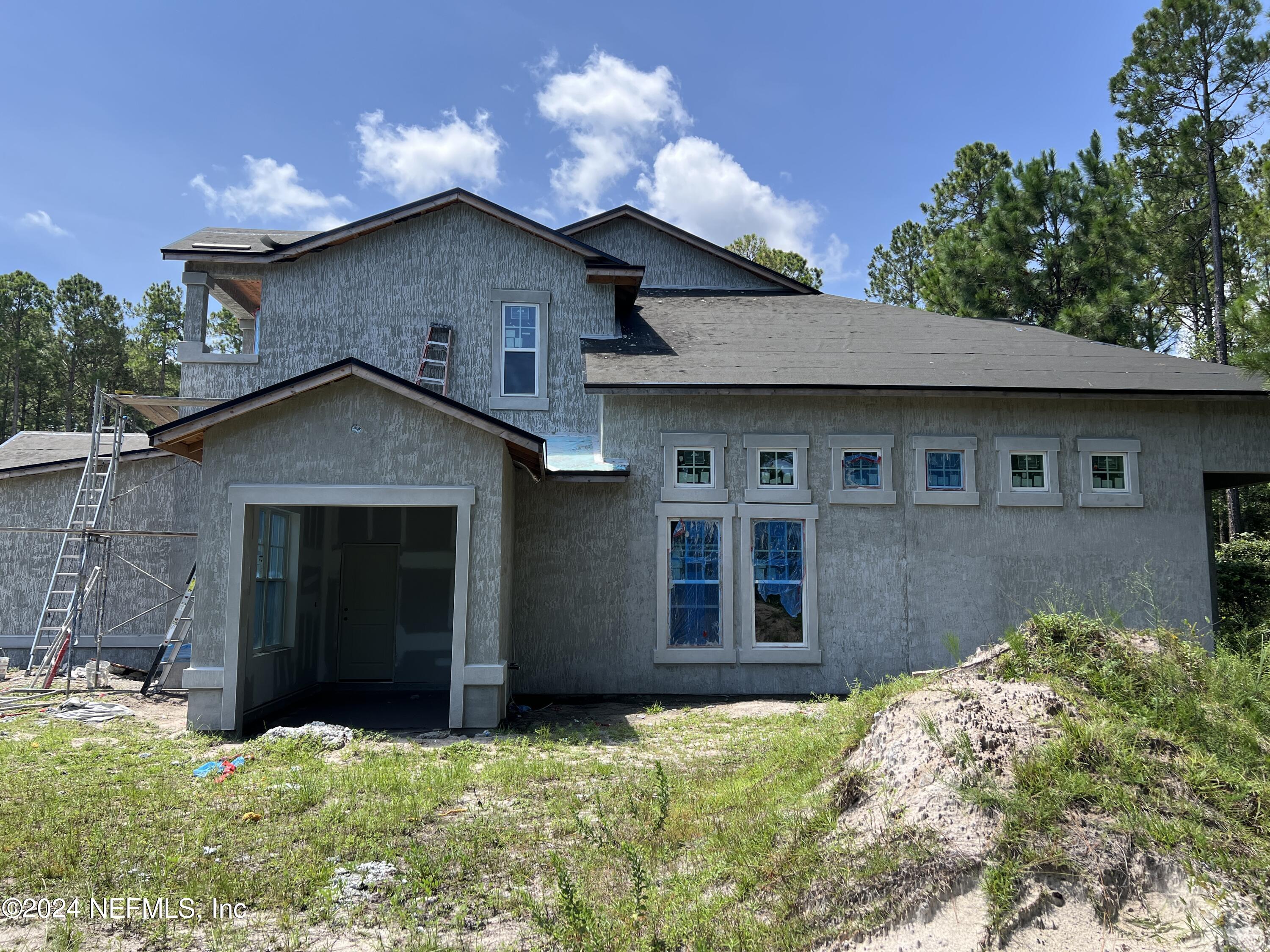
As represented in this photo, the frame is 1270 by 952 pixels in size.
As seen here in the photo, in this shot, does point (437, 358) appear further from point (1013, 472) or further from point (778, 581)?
point (1013, 472)

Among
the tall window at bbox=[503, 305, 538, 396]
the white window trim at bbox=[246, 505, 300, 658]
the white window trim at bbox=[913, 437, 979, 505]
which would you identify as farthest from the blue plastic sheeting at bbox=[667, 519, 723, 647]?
the white window trim at bbox=[246, 505, 300, 658]

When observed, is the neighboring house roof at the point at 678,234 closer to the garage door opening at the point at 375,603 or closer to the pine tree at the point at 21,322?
the garage door opening at the point at 375,603

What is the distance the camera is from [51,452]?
1614 cm

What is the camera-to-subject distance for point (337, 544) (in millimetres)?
13367

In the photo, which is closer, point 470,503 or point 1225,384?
point 470,503

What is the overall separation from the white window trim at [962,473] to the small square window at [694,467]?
2.89 m

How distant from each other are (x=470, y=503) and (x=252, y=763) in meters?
3.28

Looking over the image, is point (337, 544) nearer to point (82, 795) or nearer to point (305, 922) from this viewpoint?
point (82, 795)

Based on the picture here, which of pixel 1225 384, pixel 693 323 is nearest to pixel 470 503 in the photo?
pixel 693 323

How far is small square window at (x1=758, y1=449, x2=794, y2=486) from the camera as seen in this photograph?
11.8 meters

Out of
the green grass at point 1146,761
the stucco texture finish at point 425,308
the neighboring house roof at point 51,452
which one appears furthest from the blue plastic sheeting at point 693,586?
the neighboring house roof at point 51,452

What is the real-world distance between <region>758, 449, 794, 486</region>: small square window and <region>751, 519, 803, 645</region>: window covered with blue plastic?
0.55 metres

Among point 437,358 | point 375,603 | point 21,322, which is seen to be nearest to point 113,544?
point 375,603

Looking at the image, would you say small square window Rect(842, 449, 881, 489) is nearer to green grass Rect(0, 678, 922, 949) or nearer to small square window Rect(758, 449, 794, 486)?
small square window Rect(758, 449, 794, 486)
